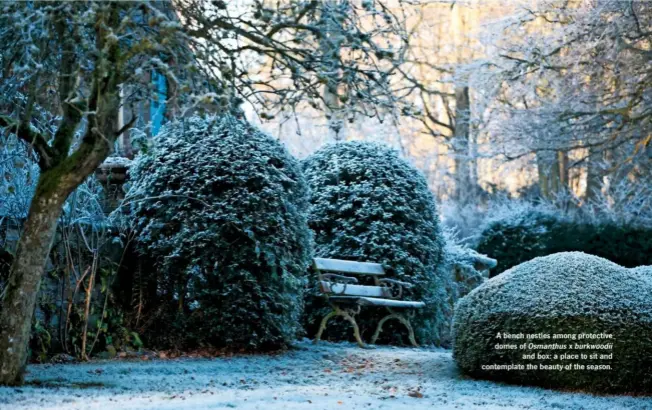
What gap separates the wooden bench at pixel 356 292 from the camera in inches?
323

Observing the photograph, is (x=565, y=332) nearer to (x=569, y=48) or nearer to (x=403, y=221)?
(x=403, y=221)

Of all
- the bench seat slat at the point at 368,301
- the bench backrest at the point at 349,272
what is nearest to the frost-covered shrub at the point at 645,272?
the bench seat slat at the point at 368,301

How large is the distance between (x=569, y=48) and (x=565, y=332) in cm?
899

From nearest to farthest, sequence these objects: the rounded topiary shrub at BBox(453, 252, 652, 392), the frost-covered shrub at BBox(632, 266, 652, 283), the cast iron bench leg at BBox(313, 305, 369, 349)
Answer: the rounded topiary shrub at BBox(453, 252, 652, 392), the frost-covered shrub at BBox(632, 266, 652, 283), the cast iron bench leg at BBox(313, 305, 369, 349)

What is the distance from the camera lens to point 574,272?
248 inches

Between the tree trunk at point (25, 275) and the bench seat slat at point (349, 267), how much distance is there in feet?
11.5

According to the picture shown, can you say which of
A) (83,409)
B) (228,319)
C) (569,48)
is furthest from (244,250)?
(569,48)

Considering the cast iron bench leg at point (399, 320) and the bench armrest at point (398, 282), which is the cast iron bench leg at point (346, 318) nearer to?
the cast iron bench leg at point (399, 320)

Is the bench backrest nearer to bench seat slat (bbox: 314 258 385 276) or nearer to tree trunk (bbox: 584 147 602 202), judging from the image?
bench seat slat (bbox: 314 258 385 276)

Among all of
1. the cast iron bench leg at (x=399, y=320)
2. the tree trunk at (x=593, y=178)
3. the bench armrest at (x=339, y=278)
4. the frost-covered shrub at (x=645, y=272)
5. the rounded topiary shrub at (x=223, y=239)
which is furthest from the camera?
the tree trunk at (x=593, y=178)

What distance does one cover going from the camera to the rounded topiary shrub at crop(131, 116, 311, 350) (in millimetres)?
7129

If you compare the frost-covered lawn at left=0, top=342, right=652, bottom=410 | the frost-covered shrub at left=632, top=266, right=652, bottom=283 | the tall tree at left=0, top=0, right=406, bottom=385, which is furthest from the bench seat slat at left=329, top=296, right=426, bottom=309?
the tall tree at left=0, top=0, right=406, bottom=385

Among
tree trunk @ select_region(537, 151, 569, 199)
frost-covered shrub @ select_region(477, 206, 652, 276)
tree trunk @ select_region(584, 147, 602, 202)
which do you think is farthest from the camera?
tree trunk @ select_region(537, 151, 569, 199)

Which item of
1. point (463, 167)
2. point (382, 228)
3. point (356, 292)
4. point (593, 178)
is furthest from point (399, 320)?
point (463, 167)
